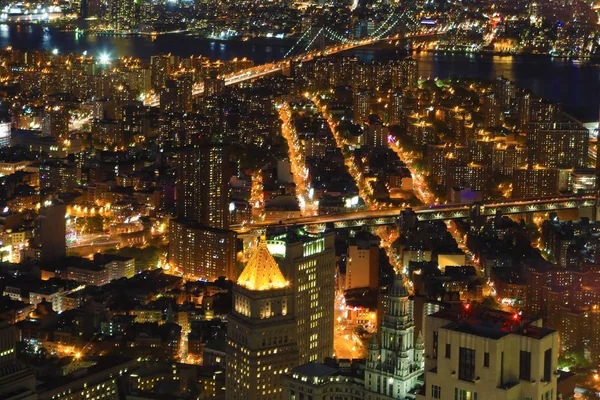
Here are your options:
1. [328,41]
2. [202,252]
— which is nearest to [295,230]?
[202,252]

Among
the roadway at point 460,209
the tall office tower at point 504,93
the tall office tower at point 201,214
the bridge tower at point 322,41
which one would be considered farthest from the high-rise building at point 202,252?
the bridge tower at point 322,41

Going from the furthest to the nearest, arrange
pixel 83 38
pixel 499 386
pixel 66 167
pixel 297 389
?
pixel 83 38
pixel 66 167
pixel 297 389
pixel 499 386

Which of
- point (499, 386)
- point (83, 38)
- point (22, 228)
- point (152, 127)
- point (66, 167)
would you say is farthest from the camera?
point (83, 38)

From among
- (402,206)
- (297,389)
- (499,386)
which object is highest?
(499,386)

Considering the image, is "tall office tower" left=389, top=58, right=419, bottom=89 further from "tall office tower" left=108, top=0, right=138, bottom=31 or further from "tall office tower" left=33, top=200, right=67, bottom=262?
"tall office tower" left=108, top=0, right=138, bottom=31

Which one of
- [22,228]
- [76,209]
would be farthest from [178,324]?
[76,209]

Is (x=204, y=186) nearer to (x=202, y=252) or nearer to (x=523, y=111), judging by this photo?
(x=202, y=252)

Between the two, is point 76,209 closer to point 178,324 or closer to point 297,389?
point 178,324
